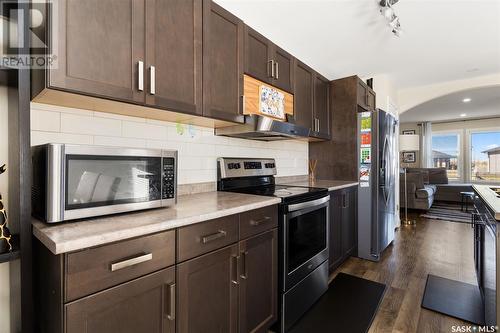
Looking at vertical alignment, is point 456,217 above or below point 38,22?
below

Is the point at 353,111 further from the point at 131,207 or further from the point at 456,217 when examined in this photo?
the point at 456,217

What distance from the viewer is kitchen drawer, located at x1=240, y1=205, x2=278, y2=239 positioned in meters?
1.44

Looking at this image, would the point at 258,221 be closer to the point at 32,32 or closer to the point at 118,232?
the point at 118,232

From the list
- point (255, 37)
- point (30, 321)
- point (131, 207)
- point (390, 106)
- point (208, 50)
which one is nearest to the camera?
point (30, 321)

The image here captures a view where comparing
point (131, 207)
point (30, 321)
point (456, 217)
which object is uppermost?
point (131, 207)

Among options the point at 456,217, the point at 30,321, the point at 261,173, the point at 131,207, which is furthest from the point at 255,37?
the point at 456,217

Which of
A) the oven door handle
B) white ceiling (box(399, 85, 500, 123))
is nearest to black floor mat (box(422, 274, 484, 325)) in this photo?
the oven door handle

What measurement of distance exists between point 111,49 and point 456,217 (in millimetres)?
6407

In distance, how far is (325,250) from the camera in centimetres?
224

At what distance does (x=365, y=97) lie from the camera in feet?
11.0

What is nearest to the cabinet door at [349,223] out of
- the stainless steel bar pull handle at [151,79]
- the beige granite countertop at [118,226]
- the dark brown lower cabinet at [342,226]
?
the dark brown lower cabinet at [342,226]

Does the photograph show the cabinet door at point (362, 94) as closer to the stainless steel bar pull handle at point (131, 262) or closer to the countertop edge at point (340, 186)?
the countertop edge at point (340, 186)

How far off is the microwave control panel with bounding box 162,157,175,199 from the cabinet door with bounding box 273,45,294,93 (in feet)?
4.48

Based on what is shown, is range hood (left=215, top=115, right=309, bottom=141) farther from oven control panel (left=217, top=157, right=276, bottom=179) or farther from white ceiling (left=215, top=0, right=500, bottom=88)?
white ceiling (left=215, top=0, right=500, bottom=88)
